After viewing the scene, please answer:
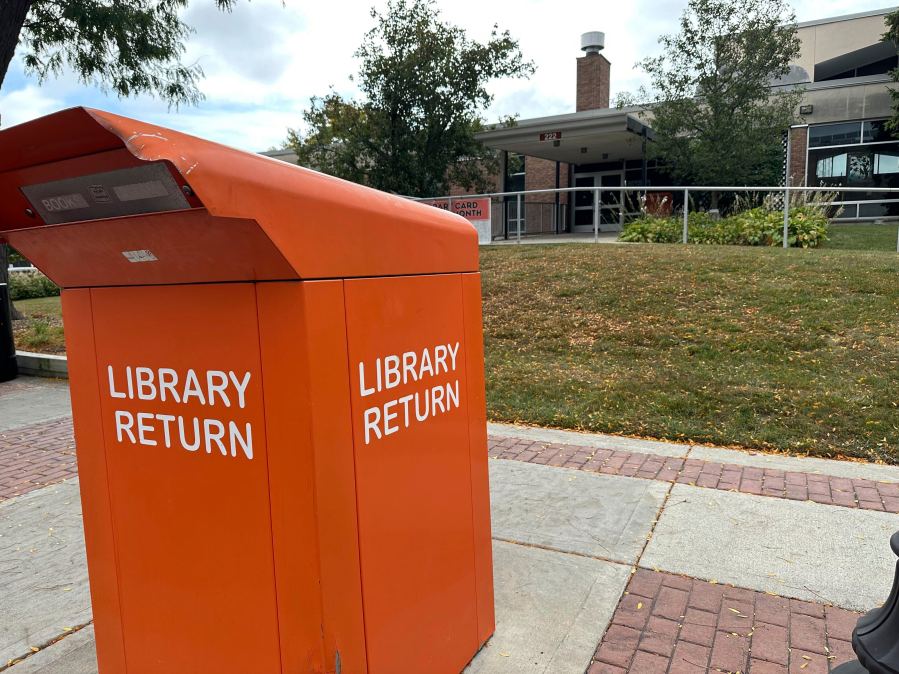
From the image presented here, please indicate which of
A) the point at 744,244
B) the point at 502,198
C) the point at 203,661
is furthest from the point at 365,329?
the point at 502,198

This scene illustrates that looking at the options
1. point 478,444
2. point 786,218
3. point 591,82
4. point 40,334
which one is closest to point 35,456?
point 478,444

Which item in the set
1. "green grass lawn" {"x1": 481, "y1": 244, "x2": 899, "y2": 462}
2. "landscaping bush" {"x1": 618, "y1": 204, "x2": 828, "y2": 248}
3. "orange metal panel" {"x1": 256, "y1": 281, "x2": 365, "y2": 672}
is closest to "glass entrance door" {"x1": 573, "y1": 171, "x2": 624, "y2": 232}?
"landscaping bush" {"x1": 618, "y1": 204, "x2": 828, "y2": 248}

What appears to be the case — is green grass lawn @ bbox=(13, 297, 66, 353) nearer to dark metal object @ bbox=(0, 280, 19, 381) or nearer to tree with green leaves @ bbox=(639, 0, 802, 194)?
dark metal object @ bbox=(0, 280, 19, 381)

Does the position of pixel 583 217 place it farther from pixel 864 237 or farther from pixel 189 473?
pixel 189 473

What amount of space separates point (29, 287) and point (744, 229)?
65.0ft

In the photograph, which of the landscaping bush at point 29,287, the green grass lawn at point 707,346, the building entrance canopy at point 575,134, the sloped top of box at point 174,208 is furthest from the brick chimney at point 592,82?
the sloped top of box at point 174,208

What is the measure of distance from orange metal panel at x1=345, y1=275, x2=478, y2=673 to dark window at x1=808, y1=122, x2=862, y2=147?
26.1 meters

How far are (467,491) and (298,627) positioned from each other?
2.68ft

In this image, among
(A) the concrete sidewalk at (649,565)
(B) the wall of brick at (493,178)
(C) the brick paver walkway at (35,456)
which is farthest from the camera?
(B) the wall of brick at (493,178)

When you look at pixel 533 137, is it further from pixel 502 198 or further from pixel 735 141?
pixel 735 141

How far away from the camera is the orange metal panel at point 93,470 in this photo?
195cm

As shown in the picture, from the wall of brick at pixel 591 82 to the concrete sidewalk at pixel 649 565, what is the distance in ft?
79.1

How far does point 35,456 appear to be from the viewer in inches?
205

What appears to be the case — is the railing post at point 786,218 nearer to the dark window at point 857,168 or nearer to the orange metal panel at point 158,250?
the orange metal panel at point 158,250
